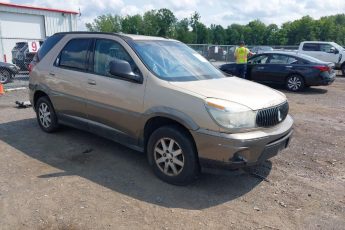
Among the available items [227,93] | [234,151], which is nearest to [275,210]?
[234,151]

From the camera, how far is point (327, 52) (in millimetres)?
18797

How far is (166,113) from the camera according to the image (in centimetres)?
409

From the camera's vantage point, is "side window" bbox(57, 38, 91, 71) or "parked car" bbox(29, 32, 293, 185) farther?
"side window" bbox(57, 38, 91, 71)

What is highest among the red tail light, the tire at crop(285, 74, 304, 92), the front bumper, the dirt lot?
the red tail light

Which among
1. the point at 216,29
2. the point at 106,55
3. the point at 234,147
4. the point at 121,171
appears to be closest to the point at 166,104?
the point at 234,147

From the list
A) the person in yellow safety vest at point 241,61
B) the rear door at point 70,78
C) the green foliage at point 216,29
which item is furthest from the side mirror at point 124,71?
the green foliage at point 216,29

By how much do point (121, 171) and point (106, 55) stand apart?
172cm

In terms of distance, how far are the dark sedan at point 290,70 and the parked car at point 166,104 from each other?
7808 millimetres

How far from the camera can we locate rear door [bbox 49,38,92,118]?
529cm

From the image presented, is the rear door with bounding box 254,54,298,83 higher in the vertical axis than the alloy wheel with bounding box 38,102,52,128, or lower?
higher

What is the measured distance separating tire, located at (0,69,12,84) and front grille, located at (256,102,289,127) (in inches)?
475

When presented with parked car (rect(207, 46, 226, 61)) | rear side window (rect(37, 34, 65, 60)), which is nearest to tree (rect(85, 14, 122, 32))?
parked car (rect(207, 46, 226, 61))

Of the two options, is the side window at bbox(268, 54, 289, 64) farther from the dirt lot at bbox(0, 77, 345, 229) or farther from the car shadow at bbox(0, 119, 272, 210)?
the car shadow at bbox(0, 119, 272, 210)

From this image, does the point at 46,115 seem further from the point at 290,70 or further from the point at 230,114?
the point at 290,70
